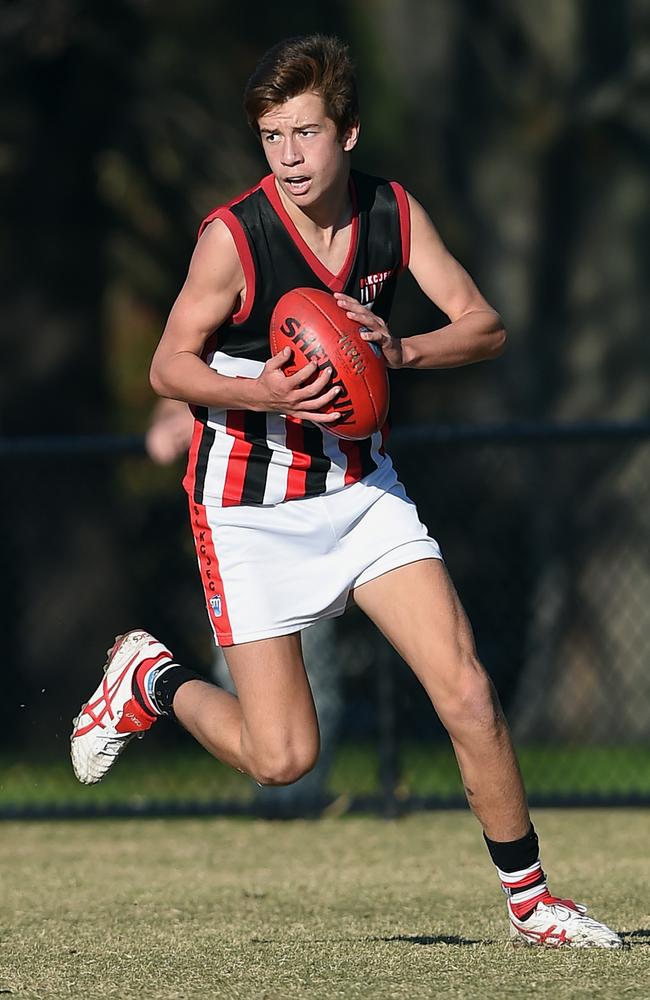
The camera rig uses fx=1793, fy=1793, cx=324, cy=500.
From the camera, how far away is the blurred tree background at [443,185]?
13.5 metres

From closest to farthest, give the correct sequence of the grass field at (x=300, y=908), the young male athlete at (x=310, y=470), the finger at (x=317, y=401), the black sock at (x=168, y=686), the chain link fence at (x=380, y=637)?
the grass field at (x=300, y=908), the finger at (x=317, y=401), the young male athlete at (x=310, y=470), the black sock at (x=168, y=686), the chain link fence at (x=380, y=637)

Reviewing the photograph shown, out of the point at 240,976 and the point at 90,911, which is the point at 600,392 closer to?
the point at 90,911

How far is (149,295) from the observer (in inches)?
671

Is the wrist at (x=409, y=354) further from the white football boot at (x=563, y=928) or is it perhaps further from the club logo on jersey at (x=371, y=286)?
the white football boot at (x=563, y=928)

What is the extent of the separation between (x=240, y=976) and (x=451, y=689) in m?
0.92

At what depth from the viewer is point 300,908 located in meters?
5.79

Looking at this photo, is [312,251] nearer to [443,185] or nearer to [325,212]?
[325,212]

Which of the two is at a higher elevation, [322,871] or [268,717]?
[268,717]

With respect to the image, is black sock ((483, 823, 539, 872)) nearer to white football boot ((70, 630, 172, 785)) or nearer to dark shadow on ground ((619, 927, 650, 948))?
dark shadow on ground ((619, 927, 650, 948))

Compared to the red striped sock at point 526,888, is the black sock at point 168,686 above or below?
above

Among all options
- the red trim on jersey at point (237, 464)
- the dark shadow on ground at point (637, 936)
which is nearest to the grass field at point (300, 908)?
the dark shadow on ground at point (637, 936)

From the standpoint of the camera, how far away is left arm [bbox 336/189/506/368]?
479 cm

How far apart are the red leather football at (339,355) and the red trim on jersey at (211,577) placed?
2.08ft

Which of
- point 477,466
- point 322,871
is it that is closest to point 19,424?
point 477,466
